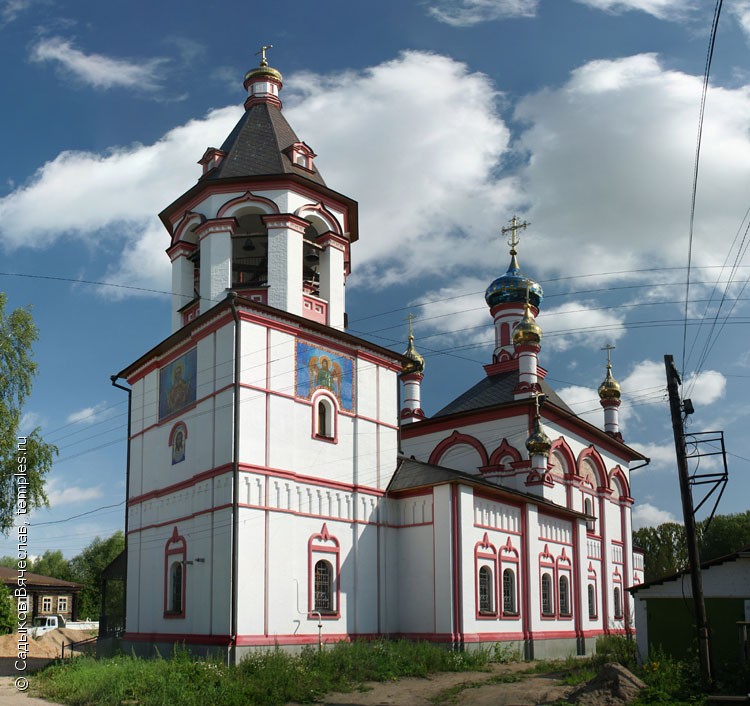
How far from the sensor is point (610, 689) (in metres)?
14.7

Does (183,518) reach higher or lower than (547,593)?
higher

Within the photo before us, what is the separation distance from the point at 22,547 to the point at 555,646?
1425 centimetres

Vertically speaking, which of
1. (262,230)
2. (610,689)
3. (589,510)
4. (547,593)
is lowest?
(610,689)

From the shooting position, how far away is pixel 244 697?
15.3 meters

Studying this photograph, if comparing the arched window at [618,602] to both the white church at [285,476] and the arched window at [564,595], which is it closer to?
the arched window at [564,595]

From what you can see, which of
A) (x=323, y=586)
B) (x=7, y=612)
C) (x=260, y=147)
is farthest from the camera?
(x=7, y=612)

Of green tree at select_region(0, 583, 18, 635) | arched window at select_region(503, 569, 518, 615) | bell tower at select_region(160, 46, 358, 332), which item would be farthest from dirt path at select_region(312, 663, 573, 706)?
green tree at select_region(0, 583, 18, 635)

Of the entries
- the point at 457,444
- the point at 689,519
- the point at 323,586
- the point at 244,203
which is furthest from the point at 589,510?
the point at 244,203

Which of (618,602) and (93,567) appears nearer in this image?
(618,602)

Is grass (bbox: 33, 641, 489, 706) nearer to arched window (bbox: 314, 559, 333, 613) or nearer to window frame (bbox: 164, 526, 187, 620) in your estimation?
arched window (bbox: 314, 559, 333, 613)

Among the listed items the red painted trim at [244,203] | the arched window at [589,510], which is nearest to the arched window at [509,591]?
the arched window at [589,510]

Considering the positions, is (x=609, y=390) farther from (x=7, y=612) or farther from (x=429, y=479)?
(x=7, y=612)

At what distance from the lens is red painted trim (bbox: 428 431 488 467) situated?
28.9 metres

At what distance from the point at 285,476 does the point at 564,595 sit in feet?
36.6
